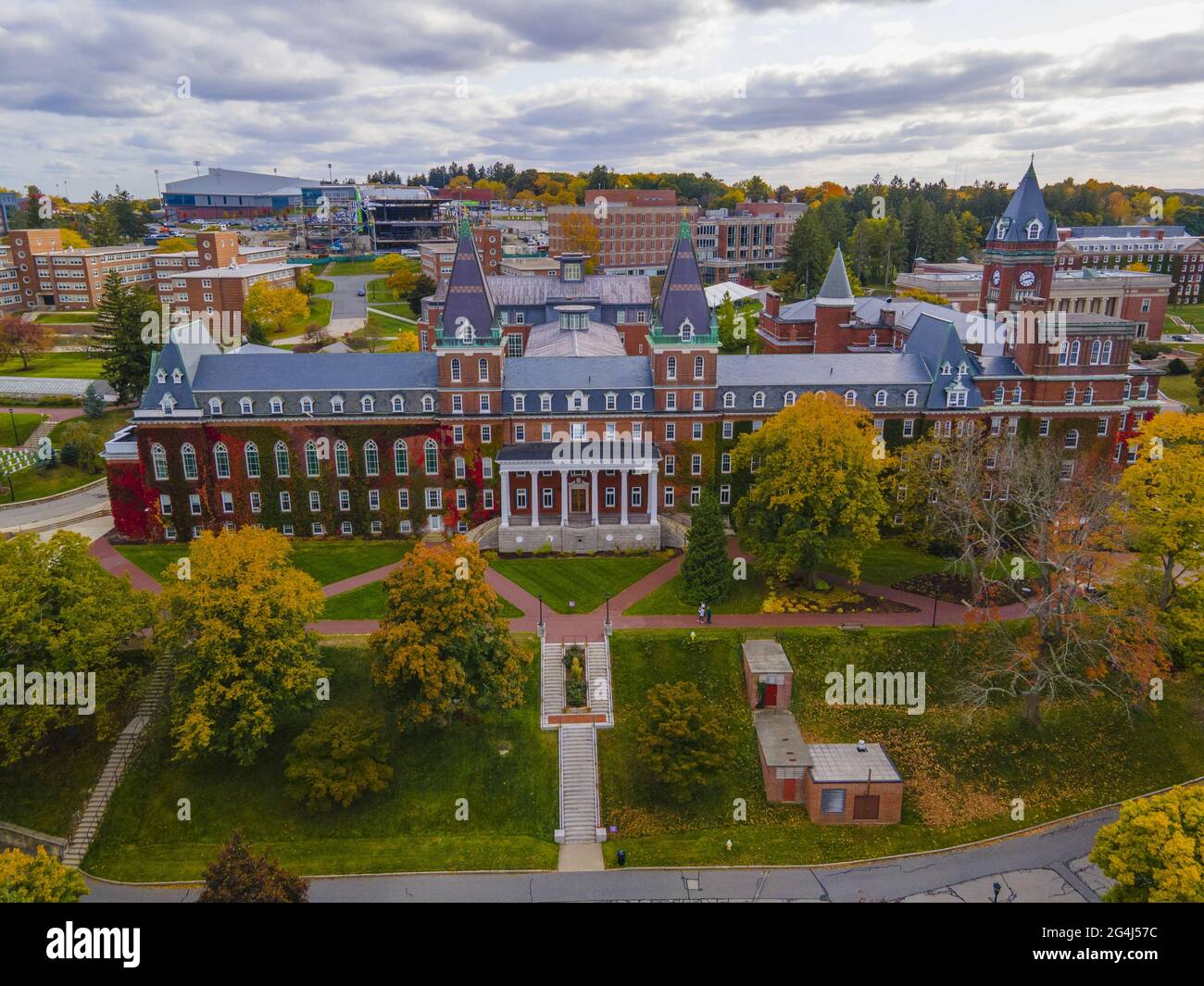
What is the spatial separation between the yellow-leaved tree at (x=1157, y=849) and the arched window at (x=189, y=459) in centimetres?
6072

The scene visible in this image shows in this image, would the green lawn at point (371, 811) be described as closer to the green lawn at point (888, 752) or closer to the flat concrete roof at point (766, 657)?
the green lawn at point (888, 752)

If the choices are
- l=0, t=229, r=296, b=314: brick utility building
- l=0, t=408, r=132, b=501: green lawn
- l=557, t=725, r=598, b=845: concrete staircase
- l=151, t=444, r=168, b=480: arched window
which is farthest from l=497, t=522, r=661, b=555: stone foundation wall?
l=0, t=229, r=296, b=314: brick utility building

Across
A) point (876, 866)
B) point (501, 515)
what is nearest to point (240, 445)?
point (501, 515)

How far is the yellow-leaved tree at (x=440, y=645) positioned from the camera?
44281 millimetres

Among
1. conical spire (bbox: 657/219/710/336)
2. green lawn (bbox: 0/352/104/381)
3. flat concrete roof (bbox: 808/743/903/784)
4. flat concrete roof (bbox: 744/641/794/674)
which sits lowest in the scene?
flat concrete roof (bbox: 808/743/903/784)

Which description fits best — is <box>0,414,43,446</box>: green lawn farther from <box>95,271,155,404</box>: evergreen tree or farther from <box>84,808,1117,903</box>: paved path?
<box>84,808,1117,903</box>: paved path

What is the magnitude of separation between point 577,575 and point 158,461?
106 feet

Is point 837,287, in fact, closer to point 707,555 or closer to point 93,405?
point 707,555

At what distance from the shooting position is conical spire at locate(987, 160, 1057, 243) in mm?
72375

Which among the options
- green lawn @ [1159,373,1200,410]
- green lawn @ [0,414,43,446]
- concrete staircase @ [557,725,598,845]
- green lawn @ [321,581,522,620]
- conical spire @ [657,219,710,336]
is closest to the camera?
concrete staircase @ [557,725,598,845]

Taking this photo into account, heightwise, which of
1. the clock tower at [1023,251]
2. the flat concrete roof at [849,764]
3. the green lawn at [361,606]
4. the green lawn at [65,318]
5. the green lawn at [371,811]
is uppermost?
the clock tower at [1023,251]

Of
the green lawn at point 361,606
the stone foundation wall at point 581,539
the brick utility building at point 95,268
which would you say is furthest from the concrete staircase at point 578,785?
the brick utility building at point 95,268

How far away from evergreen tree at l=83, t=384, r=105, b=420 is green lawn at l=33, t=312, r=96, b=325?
172 feet
